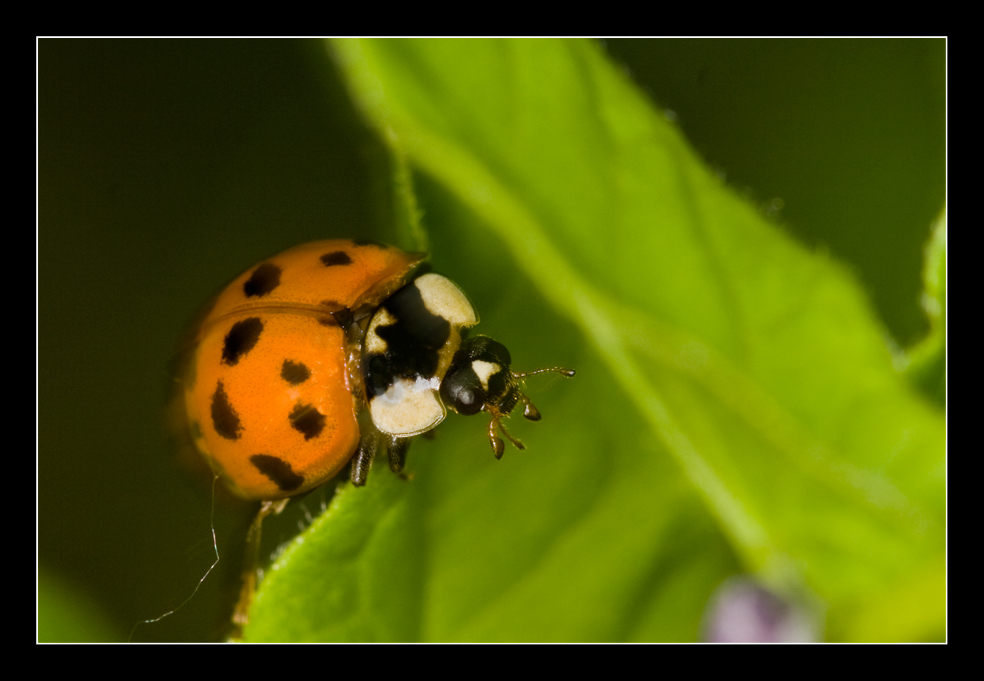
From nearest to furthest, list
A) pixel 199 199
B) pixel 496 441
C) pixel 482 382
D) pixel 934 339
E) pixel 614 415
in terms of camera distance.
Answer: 1. pixel 934 339
2. pixel 614 415
3. pixel 496 441
4. pixel 482 382
5. pixel 199 199

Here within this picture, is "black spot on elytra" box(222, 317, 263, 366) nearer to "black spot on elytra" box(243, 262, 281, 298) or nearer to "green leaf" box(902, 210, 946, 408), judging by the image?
"black spot on elytra" box(243, 262, 281, 298)

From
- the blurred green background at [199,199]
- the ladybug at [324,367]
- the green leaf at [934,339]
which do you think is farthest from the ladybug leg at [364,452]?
the green leaf at [934,339]

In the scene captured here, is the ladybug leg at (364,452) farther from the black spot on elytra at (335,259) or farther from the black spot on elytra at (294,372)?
the black spot on elytra at (335,259)

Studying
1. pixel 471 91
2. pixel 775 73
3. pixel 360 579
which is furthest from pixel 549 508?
pixel 775 73

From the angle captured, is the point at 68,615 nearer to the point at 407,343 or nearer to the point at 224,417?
the point at 224,417

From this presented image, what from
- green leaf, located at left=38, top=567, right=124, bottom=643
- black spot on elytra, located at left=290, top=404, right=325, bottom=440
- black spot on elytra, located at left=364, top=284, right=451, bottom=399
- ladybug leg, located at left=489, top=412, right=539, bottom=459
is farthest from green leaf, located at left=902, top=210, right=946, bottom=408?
green leaf, located at left=38, top=567, right=124, bottom=643

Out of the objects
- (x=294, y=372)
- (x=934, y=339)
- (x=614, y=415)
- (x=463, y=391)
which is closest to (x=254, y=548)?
(x=294, y=372)
